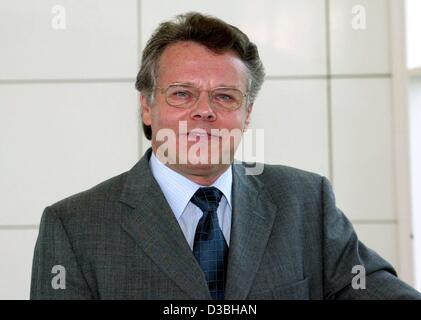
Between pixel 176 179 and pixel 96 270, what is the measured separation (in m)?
0.32

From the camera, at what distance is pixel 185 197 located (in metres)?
1.53

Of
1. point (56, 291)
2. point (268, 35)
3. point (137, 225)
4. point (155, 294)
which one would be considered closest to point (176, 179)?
point (137, 225)

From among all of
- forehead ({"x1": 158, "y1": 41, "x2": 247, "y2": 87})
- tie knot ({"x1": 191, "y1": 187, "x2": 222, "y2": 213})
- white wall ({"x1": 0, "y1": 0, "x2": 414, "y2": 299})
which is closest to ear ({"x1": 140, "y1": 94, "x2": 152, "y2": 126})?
forehead ({"x1": 158, "y1": 41, "x2": 247, "y2": 87})

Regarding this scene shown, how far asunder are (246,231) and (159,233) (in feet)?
0.74

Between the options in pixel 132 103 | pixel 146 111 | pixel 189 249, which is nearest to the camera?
pixel 189 249

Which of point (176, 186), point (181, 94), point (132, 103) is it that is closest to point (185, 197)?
point (176, 186)

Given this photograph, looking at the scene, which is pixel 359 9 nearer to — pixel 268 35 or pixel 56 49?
pixel 268 35

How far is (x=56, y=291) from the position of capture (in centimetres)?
133

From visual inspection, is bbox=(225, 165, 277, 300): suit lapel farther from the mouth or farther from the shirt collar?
the mouth

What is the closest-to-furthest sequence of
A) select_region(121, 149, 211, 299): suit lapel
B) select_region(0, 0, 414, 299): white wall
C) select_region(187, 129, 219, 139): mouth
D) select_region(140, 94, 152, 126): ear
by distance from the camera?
select_region(121, 149, 211, 299): suit lapel, select_region(187, 129, 219, 139): mouth, select_region(140, 94, 152, 126): ear, select_region(0, 0, 414, 299): white wall

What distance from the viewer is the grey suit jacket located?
1.38m

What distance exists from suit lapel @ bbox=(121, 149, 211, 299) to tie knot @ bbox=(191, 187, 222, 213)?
9cm

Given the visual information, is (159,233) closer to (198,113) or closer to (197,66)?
(198,113)

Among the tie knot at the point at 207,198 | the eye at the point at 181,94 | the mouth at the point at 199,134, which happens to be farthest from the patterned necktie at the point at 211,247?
the eye at the point at 181,94
